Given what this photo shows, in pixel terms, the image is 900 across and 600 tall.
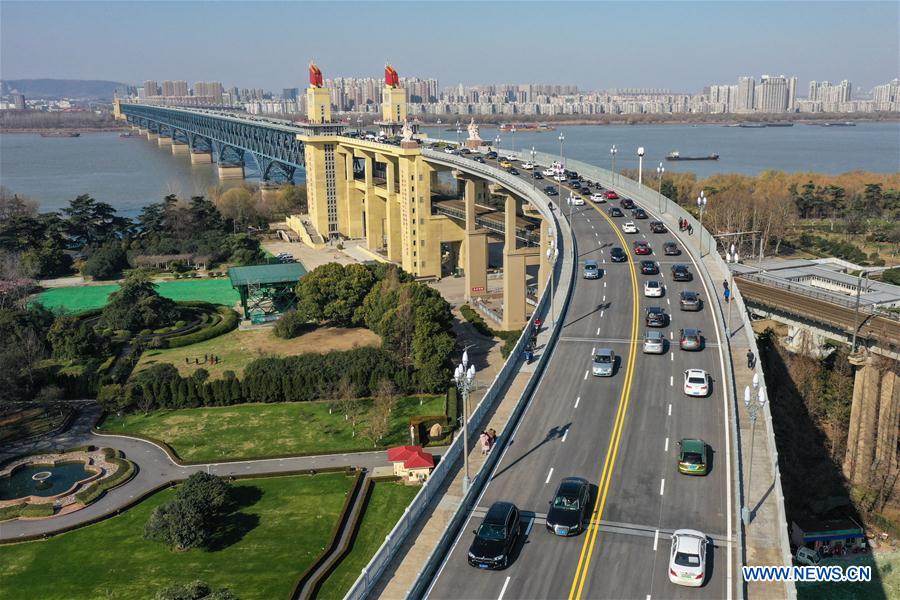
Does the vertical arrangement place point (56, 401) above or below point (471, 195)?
below

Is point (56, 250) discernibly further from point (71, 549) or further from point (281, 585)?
point (281, 585)

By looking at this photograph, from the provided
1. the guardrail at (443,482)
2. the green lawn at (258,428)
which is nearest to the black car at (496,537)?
the guardrail at (443,482)

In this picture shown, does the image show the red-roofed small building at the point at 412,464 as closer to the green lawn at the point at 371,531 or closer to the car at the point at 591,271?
the green lawn at the point at 371,531

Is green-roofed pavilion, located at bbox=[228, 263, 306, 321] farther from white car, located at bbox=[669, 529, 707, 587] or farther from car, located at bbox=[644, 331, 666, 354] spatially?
white car, located at bbox=[669, 529, 707, 587]

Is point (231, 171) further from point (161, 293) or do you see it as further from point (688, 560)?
point (688, 560)

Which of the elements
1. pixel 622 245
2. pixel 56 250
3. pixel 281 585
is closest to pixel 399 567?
pixel 281 585

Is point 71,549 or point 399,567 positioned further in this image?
point 71,549
